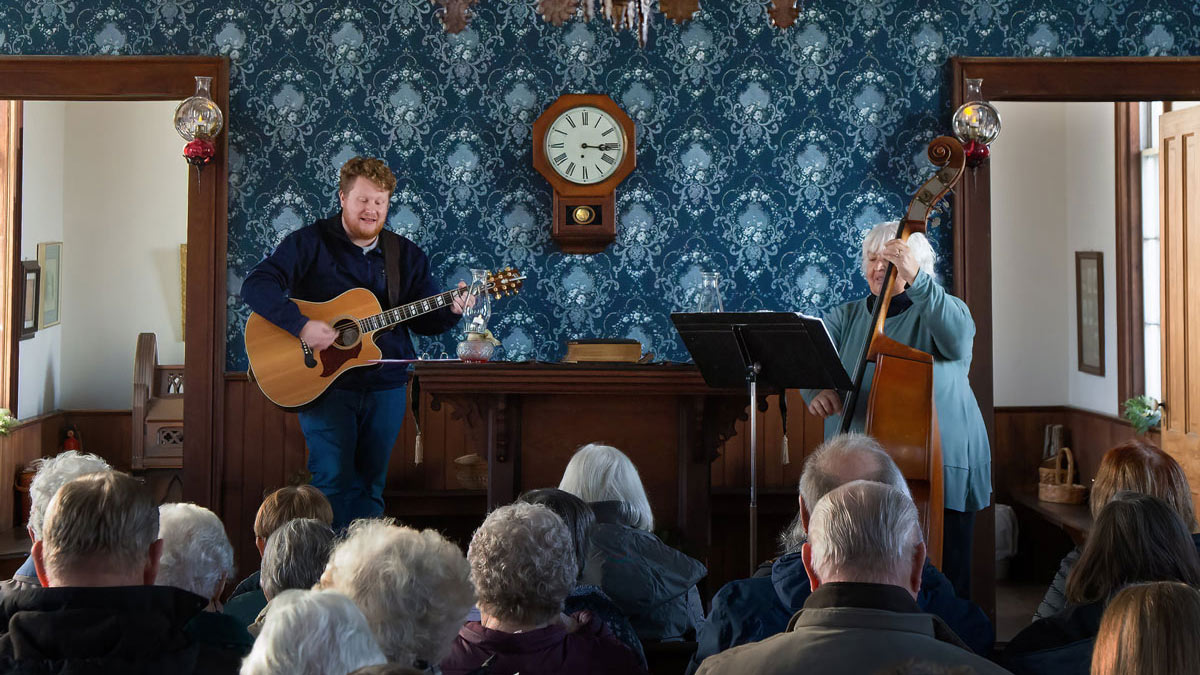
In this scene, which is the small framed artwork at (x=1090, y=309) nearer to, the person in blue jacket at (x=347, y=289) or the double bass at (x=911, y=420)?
the double bass at (x=911, y=420)

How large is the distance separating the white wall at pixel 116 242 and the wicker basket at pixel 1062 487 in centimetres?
568

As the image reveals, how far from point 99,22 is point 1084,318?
5.72m

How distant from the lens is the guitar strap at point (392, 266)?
17.1 ft

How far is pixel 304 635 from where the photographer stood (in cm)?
174

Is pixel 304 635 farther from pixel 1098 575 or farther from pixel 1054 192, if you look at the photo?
pixel 1054 192

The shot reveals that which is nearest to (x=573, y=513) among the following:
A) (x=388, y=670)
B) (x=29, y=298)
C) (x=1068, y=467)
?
(x=388, y=670)

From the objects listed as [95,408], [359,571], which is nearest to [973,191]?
[359,571]

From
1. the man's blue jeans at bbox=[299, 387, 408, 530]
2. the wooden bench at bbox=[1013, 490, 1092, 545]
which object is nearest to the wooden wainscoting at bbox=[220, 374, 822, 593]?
the man's blue jeans at bbox=[299, 387, 408, 530]

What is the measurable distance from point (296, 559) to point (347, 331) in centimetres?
255

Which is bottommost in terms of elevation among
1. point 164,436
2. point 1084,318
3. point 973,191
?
point 164,436

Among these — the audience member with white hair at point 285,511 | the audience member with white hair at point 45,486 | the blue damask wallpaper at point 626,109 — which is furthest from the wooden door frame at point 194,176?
the audience member with white hair at point 285,511

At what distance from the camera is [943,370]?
4.44 meters

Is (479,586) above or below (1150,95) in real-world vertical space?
below

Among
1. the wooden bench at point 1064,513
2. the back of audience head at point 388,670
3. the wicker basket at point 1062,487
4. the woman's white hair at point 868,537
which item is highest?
the woman's white hair at point 868,537
